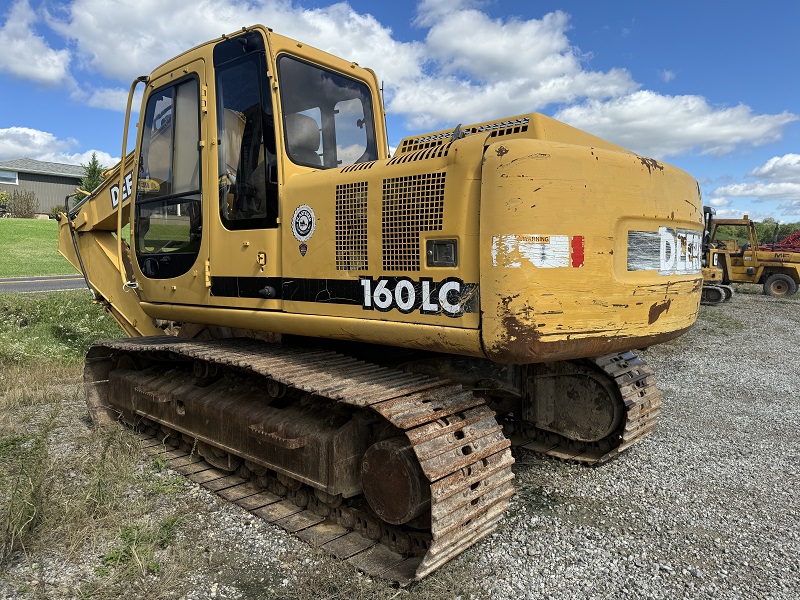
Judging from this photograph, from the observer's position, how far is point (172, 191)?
15.3 ft

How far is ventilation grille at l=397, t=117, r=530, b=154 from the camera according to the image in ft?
10.6

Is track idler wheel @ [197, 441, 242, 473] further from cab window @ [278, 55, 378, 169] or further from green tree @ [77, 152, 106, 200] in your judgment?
green tree @ [77, 152, 106, 200]

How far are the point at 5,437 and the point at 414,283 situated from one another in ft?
13.8

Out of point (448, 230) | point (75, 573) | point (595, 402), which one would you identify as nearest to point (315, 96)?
point (448, 230)

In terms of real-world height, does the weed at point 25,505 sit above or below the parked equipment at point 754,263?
below

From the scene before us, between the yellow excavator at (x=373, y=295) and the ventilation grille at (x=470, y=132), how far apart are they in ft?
0.05

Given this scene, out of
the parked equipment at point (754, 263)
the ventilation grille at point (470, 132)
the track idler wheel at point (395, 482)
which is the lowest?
the track idler wheel at point (395, 482)

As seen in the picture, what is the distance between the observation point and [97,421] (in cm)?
532

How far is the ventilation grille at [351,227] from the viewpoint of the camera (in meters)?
3.39

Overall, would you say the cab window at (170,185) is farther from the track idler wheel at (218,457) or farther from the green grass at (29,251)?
A: the green grass at (29,251)

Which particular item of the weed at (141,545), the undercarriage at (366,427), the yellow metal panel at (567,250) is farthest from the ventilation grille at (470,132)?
the weed at (141,545)

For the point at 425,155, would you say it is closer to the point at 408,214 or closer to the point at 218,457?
the point at 408,214

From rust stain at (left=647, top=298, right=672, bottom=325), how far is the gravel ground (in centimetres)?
135

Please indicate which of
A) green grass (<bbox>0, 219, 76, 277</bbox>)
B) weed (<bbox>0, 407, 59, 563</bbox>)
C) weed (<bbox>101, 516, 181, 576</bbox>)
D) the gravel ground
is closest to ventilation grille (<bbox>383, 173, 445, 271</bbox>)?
the gravel ground
